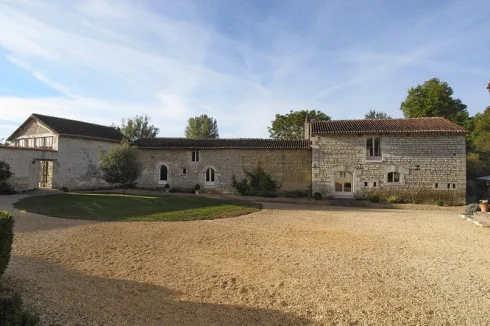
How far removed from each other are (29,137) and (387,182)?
1119 inches

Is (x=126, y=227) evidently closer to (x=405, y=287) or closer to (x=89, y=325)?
(x=89, y=325)

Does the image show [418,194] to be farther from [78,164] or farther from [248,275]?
[78,164]

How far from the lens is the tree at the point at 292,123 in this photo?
3933 cm

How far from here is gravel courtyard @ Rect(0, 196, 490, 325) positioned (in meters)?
4.65

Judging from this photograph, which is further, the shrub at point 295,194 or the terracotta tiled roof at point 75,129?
the terracotta tiled roof at point 75,129

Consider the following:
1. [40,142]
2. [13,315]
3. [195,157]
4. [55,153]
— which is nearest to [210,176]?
[195,157]

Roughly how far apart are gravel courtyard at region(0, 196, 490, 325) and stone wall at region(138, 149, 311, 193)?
11777 millimetres

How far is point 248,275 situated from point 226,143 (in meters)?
18.6

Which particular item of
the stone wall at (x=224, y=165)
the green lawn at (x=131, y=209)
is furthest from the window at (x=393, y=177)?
the green lawn at (x=131, y=209)

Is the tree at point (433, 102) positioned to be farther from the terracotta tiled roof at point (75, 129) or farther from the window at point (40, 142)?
the window at point (40, 142)

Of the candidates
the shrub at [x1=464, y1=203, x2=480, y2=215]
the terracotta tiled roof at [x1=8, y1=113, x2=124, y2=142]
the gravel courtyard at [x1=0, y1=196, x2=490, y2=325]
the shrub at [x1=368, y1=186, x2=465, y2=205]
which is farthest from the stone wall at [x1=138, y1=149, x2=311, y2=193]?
the gravel courtyard at [x1=0, y1=196, x2=490, y2=325]

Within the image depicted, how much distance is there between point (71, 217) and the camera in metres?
12.5

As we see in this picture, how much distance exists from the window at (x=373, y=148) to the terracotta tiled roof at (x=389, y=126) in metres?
0.78

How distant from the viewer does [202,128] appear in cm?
5028
